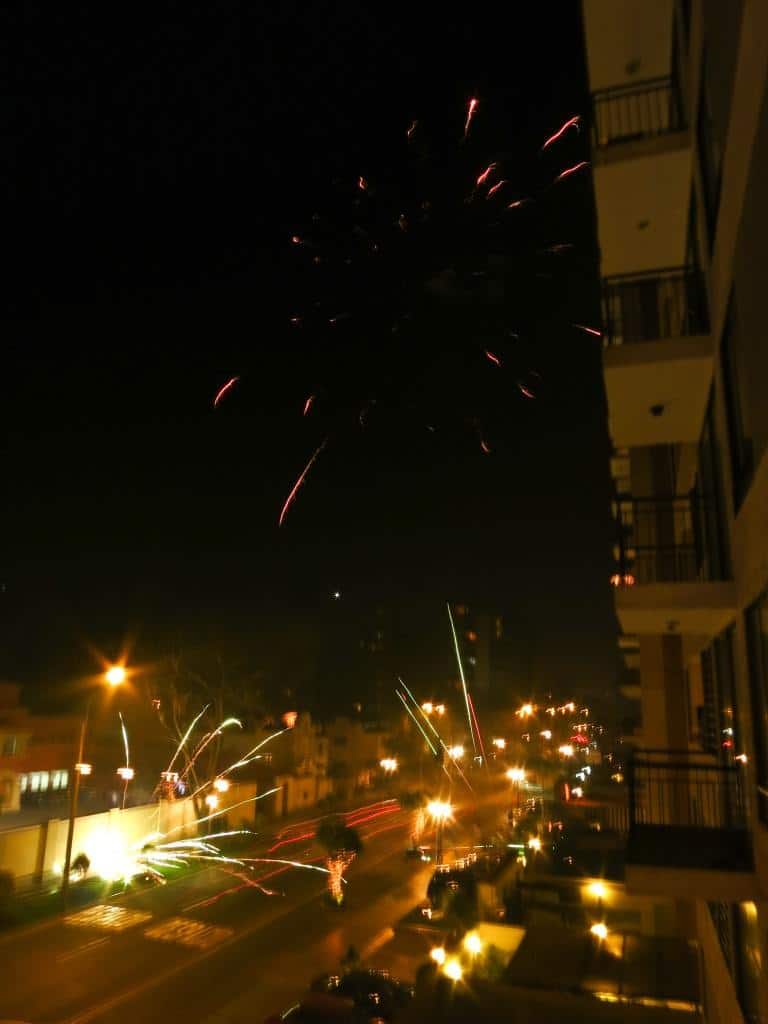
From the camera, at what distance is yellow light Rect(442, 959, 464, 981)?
10322mm

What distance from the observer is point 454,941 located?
50.7ft

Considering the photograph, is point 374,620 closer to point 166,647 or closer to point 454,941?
point 166,647

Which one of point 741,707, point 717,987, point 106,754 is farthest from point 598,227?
point 106,754

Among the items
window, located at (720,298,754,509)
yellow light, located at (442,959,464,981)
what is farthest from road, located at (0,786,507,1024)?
window, located at (720,298,754,509)

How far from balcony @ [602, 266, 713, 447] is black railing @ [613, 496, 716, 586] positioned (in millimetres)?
975

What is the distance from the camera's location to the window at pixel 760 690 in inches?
225

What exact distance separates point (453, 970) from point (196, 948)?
25.3 ft

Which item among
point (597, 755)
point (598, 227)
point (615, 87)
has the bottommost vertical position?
point (597, 755)

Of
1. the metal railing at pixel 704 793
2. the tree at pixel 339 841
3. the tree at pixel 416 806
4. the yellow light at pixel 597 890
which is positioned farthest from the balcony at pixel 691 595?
the tree at pixel 416 806

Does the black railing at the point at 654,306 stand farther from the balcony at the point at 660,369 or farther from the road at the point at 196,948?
the road at the point at 196,948

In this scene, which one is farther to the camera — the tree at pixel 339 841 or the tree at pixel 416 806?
the tree at pixel 416 806

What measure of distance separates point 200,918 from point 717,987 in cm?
1433

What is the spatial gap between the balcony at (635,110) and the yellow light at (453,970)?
11403 mm

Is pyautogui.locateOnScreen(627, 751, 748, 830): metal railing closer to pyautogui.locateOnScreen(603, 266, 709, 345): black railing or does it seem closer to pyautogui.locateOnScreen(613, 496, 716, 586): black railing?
pyautogui.locateOnScreen(613, 496, 716, 586): black railing
